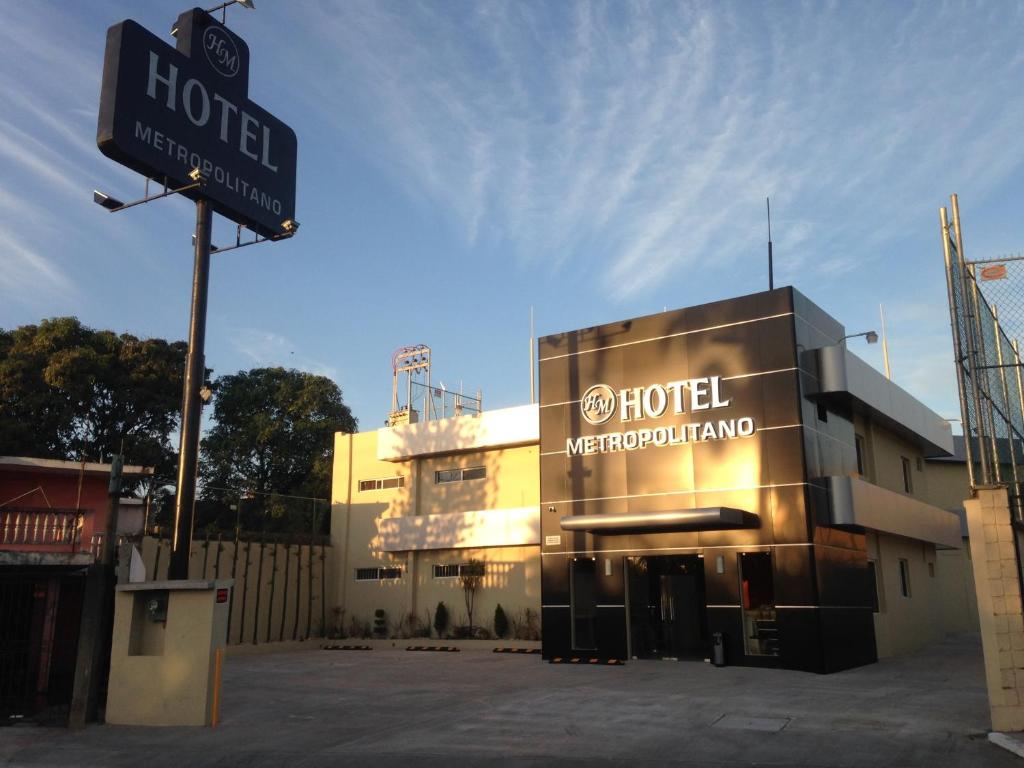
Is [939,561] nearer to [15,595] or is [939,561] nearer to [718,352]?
[718,352]

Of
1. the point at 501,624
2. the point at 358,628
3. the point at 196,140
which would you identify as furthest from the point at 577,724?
the point at 358,628

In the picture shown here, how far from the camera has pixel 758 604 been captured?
20.2 meters

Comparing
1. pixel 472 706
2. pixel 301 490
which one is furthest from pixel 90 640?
pixel 301 490

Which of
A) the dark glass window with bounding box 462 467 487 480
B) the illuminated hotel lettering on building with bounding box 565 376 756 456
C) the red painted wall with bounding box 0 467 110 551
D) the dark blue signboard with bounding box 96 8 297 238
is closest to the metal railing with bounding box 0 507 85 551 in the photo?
the red painted wall with bounding box 0 467 110 551

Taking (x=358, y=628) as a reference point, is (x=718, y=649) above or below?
above

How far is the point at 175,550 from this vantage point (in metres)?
15.9

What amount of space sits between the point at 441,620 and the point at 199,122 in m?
17.7

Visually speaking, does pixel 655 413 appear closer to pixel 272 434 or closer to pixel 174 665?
pixel 174 665

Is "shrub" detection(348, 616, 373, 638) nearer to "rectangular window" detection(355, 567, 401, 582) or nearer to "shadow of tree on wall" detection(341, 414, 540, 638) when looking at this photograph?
"shadow of tree on wall" detection(341, 414, 540, 638)

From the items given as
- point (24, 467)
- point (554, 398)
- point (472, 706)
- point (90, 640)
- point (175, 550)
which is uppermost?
point (554, 398)

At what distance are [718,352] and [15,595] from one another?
1729 centimetres

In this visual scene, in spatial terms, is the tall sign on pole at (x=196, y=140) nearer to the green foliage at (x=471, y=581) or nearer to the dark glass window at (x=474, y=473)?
the dark glass window at (x=474, y=473)

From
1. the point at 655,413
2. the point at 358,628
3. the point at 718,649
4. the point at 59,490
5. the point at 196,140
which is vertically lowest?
the point at 358,628

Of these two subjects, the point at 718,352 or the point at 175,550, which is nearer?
the point at 175,550
